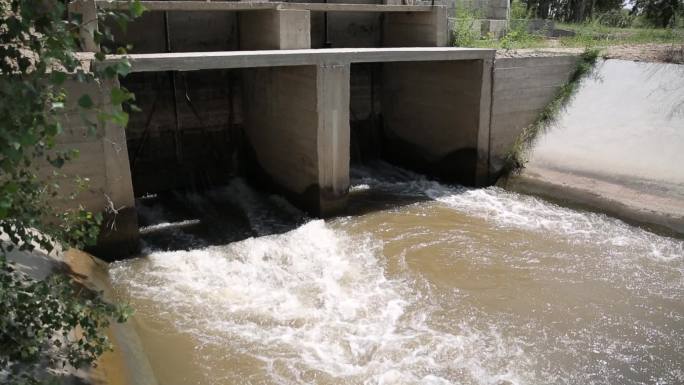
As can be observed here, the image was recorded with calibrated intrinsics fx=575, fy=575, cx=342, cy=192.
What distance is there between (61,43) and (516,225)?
7.97 m

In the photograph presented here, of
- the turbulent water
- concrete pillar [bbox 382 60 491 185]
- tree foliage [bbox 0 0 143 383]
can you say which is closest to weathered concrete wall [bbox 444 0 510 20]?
concrete pillar [bbox 382 60 491 185]

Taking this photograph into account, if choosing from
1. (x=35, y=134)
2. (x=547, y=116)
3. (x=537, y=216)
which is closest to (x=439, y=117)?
(x=547, y=116)

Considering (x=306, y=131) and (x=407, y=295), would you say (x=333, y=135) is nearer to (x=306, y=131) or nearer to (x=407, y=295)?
(x=306, y=131)

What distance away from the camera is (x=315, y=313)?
6.67 meters

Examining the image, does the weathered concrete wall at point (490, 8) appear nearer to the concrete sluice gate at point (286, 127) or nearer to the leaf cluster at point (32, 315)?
the concrete sluice gate at point (286, 127)

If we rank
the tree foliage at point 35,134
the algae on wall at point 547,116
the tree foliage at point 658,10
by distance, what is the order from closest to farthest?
the tree foliage at point 35,134
the algae on wall at point 547,116
the tree foliage at point 658,10

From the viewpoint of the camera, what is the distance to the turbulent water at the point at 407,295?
575 centimetres

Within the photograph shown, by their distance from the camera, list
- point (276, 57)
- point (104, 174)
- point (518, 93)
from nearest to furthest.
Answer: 1. point (104, 174)
2. point (276, 57)
3. point (518, 93)

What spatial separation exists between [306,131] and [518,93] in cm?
452

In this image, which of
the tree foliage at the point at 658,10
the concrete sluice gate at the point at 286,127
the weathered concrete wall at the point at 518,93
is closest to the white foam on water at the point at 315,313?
the concrete sluice gate at the point at 286,127

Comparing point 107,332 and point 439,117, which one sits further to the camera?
point 439,117

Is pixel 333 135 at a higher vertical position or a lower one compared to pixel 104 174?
higher

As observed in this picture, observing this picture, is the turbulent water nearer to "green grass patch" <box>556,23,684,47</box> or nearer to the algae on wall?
the algae on wall

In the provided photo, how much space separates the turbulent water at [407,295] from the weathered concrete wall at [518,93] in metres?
1.52
